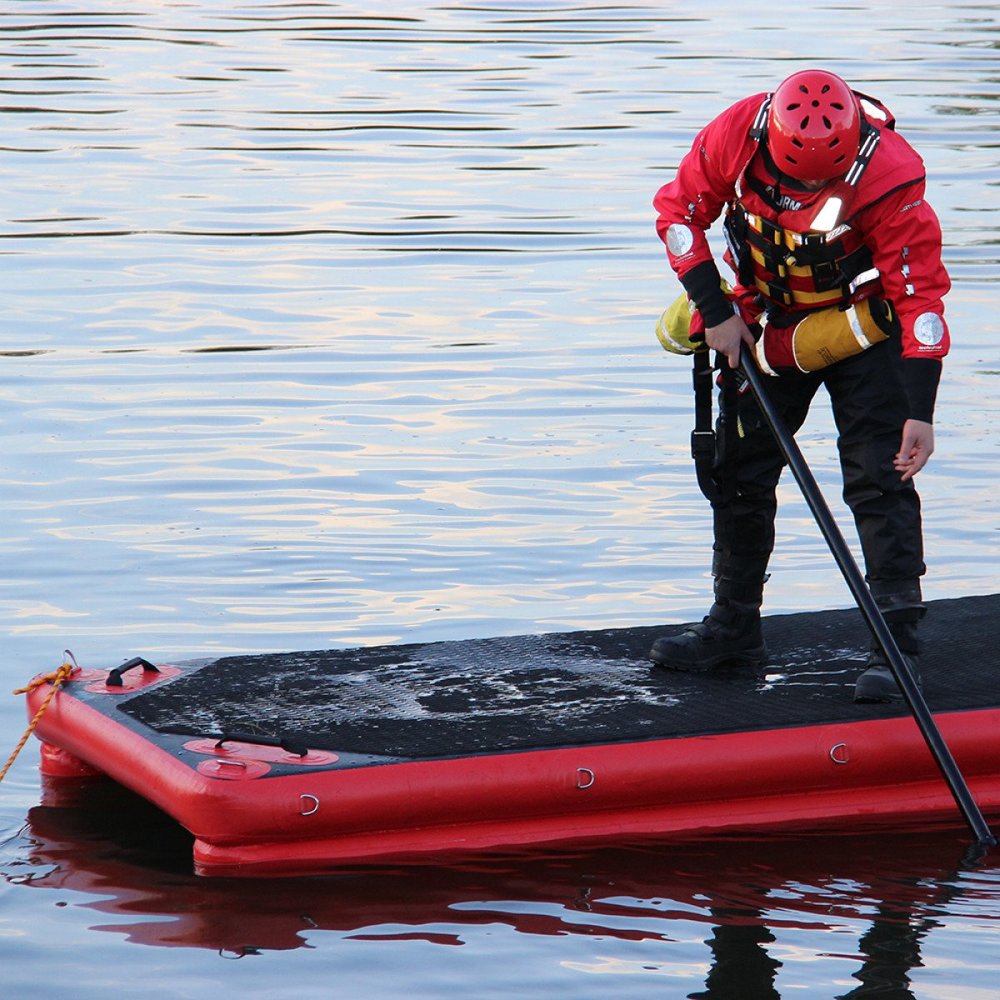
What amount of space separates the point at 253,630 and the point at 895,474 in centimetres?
259

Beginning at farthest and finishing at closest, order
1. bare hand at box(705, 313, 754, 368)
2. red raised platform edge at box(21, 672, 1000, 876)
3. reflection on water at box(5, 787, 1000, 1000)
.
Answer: bare hand at box(705, 313, 754, 368), red raised platform edge at box(21, 672, 1000, 876), reflection on water at box(5, 787, 1000, 1000)

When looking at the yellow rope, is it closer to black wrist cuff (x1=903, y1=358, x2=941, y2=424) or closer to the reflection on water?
the reflection on water

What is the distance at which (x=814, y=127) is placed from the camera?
5.52m

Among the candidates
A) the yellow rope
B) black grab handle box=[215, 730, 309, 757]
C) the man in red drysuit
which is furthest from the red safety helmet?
the yellow rope

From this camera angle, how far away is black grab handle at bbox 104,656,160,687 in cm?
604

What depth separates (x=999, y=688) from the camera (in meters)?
6.09

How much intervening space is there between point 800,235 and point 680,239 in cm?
36

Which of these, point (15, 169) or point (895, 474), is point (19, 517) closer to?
point (895, 474)

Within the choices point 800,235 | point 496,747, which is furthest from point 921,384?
point 496,747

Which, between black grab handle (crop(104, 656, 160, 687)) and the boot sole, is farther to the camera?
the boot sole

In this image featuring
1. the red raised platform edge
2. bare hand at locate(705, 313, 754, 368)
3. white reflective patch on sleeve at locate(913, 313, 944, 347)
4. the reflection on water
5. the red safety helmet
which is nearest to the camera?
the reflection on water

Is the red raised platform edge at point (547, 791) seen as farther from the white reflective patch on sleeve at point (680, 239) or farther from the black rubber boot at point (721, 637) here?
the white reflective patch on sleeve at point (680, 239)

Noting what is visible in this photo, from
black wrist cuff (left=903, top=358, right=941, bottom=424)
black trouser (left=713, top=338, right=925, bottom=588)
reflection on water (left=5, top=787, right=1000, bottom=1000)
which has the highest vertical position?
black wrist cuff (left=903, top=358, right=941, bottom=424)

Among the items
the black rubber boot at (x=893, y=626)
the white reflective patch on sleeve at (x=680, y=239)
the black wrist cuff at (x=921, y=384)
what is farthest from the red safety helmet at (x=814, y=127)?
the black rubber boot at (x=893, y=626)
